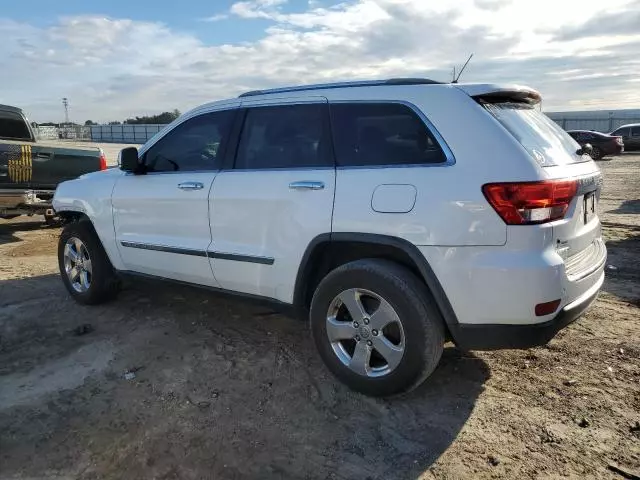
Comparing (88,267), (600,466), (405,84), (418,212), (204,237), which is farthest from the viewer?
(88,267)

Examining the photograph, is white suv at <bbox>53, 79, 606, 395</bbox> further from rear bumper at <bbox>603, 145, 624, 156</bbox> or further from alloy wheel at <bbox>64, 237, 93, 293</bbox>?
rear bumper at <bbox>603, 145, 624, 156</bbox>

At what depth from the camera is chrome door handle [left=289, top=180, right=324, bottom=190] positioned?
355 centimetres

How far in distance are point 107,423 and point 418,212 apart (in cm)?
214

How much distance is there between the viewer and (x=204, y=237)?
4242 mm

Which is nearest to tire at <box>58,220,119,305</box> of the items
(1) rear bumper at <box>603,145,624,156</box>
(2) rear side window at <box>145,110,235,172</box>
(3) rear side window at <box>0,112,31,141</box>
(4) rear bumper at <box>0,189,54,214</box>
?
(2) rear side window at <box>145,110,235,172</box>

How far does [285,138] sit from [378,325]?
4.82 ft

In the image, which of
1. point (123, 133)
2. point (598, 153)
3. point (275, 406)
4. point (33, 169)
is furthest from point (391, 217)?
point (123, 133)

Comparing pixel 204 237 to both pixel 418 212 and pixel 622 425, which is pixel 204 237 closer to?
pixel 418 212

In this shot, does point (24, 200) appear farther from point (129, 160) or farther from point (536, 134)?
point (536, 134)

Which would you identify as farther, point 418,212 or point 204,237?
point 204,237

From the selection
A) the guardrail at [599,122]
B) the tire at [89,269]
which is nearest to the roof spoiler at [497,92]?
the tire at [89,269]

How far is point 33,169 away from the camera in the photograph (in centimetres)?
827

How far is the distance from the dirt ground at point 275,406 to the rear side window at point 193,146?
102cm

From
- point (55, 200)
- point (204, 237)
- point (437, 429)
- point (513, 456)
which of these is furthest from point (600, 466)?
Answer: point (55, 200)
